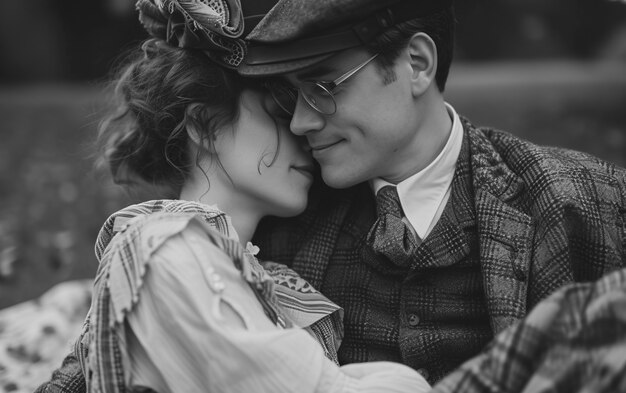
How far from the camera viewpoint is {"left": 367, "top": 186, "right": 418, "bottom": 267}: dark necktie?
2.73 meters

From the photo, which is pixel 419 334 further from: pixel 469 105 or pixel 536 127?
pixel 469 105

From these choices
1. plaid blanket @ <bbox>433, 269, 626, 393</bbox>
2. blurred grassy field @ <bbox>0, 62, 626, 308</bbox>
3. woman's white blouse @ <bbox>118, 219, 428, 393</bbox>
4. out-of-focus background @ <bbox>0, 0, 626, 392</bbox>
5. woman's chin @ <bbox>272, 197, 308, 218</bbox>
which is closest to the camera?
plaid blanket @ <bbox>433, 269, 626, 393</bbox>

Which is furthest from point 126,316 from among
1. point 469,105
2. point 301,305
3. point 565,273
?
point 469,105

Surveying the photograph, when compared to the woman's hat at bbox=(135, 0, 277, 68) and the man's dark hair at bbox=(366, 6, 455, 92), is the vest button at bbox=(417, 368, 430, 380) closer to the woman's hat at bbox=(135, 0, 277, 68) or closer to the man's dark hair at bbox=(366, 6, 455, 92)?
the man's dark hair at bbox=(366, 6, 455, 92)

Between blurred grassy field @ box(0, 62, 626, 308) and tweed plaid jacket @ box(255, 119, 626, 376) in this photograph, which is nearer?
tweed plaid jacket @ box(255, 119, 626, 376)

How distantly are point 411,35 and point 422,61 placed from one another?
0.38 ft

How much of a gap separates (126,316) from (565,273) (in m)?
1.28

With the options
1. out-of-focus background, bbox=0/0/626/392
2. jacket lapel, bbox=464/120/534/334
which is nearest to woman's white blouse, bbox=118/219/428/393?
jacket lapel, bbox=464/120/534/334

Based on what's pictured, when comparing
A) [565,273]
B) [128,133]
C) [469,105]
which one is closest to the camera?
[565,273]

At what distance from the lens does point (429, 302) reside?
2750 mm

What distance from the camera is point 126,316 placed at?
7.13 ft

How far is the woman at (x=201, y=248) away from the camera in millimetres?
2105

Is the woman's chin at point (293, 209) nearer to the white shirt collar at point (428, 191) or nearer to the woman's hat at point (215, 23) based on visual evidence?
→ the white shirt collar at point (428, 191)

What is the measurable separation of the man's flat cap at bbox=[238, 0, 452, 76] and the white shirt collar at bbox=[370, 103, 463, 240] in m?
0.51
